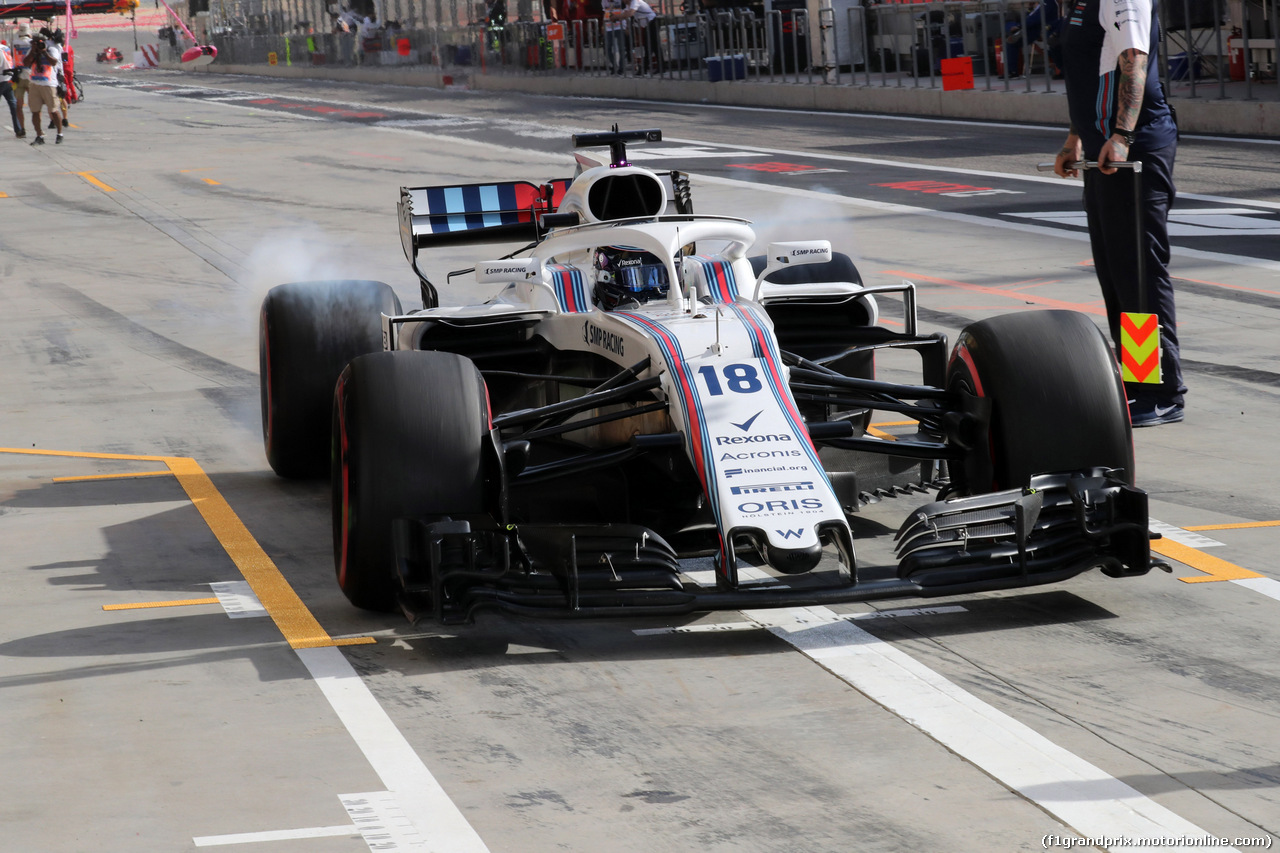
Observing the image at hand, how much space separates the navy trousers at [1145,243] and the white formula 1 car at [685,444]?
1.69m

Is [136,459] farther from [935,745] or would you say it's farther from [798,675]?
[935,745]

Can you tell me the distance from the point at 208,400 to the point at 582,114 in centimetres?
2238

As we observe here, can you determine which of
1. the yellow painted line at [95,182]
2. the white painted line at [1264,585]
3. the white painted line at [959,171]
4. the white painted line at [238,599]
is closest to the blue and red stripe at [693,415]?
the white painted line at [238,599]

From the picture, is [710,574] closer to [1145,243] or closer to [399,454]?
[399,454]

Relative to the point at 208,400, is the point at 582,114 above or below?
above

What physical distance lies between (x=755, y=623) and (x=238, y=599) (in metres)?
1.76

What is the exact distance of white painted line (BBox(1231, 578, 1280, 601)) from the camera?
17.2 feet

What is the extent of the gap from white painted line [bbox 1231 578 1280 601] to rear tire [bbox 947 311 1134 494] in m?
0.49

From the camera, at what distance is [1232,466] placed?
6.95m

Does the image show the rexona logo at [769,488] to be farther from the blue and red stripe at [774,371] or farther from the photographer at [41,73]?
the photographer at [41,73]

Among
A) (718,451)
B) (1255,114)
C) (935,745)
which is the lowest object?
(935,745)

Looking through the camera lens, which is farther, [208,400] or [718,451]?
[208,400]

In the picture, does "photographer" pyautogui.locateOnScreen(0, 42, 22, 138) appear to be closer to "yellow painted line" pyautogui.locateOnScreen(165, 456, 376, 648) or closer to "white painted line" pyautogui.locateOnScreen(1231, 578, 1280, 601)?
"yellow painted line" pyautogui.locateOnScreen(165, 456, 376, 648)

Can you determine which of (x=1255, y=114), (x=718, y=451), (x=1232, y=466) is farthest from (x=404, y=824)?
(x=1255, y=114)
